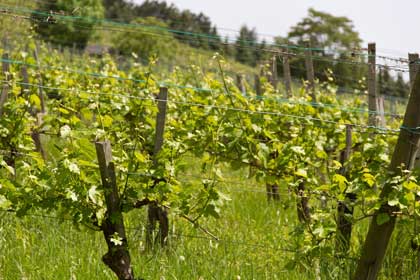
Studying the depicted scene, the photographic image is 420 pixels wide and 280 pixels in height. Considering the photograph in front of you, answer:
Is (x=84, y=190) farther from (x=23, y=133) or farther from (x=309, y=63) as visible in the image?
(x=309, y=63)

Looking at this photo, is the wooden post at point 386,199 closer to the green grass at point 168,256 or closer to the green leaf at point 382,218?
the green leaf at point 382,218

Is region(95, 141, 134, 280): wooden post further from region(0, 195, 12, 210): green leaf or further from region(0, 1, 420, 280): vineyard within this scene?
region(0, 195, 12, 210): green leaf

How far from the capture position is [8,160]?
4730 millimetres

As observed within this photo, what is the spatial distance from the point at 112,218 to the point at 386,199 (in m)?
1.39

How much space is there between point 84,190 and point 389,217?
1.53 meters

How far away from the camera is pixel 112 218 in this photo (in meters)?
3.31

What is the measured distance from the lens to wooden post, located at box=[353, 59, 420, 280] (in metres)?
3.09

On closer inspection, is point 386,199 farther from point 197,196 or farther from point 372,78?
point 372,78

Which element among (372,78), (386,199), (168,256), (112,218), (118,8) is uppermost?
(118,8)

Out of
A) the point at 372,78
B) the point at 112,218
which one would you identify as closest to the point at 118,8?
the point at 372,78

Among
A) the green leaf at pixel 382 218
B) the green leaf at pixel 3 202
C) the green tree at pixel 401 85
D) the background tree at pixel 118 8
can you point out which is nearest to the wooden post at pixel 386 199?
the green leaf at pixel 382 218

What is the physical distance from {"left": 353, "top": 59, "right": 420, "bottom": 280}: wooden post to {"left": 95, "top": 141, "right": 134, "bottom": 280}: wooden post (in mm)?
1221

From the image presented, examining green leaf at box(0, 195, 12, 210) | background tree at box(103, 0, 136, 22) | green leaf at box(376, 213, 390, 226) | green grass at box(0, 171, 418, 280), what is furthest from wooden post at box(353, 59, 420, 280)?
background tree at box(103, 0, 136, 22)

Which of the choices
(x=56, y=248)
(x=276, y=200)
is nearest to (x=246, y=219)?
(x=276, y=200)
